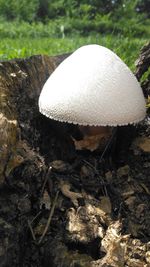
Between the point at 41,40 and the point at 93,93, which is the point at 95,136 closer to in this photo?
the point at 93,93

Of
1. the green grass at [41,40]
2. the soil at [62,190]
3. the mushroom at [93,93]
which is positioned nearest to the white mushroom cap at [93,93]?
the mushroom at [93,93]

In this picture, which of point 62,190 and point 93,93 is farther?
point 93,93

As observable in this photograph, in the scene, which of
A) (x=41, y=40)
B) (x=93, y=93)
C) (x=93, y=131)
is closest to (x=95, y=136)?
(x=93, y=131)

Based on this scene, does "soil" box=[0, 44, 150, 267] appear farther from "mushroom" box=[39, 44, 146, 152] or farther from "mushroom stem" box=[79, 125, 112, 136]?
"mushroom" box=[39, 44, 146, 152]

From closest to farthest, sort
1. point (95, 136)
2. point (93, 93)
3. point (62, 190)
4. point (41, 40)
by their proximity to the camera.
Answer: point (62, 190)
point (93, 93)
point (95, 136)
point (41, 40)

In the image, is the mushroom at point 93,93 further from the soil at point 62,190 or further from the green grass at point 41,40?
the green grass at point 41,40
